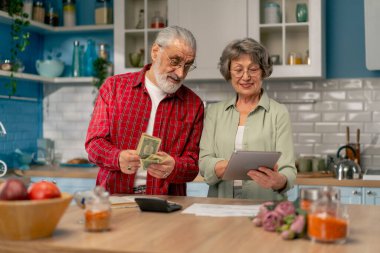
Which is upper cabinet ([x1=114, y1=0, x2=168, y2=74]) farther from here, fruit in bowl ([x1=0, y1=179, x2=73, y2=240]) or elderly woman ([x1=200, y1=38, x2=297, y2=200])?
fruit in bowl ([x1=0, y1=179, x2=73, y2=240])

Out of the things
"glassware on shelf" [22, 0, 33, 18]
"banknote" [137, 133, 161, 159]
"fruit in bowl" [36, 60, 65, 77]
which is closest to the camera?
"banknote" [137, 133, 161, 159]

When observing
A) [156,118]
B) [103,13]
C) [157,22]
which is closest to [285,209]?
[156,118]

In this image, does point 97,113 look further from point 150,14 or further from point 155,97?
point 150,14

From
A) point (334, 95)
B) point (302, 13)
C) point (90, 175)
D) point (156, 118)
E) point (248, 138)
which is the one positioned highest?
point (302, 13)

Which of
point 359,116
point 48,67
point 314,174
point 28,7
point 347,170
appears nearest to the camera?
point 347,170

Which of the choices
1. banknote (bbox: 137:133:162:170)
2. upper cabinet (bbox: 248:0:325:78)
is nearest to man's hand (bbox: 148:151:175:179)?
banknote (bbox: 137:133:162:170)

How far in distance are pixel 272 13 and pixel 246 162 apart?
9.04 ft

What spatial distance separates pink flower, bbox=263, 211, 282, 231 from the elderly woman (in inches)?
36.9

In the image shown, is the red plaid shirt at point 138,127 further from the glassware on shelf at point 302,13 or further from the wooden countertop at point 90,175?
the glassware on shelf at point 302,13

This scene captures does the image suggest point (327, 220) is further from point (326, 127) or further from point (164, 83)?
point (326, 127)

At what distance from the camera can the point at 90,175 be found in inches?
203

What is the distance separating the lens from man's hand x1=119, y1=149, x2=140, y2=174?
2959 millimetres

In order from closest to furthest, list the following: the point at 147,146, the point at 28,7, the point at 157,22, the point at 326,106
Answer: the point at 147,146
the point at 326,106
the point at 157,22
the point at 28,7

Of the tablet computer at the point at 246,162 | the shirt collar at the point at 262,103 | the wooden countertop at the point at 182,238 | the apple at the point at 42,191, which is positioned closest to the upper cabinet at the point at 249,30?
the shirt collar at the point at 262,103
